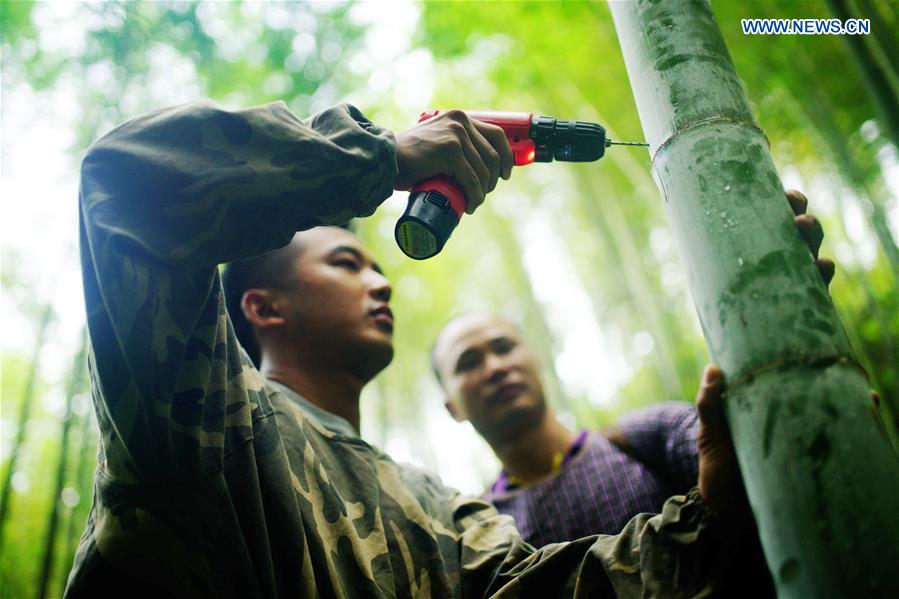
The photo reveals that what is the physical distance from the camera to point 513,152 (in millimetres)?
1446

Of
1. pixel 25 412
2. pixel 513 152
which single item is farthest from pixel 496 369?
pixel 25 412

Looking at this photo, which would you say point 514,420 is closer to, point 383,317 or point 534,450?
point 534,450

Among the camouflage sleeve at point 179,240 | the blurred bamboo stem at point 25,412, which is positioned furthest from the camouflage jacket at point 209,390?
the blurred bamboo stem at point 25,412

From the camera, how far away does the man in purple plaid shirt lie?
6.91ft

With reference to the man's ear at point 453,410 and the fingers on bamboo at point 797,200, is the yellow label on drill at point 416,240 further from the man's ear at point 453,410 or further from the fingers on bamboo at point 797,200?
the man's ear at point 453,410

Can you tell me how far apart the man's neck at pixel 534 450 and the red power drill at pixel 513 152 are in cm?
160

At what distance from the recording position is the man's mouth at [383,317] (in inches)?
75.2

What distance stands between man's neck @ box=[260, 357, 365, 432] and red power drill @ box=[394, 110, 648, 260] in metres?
0.64

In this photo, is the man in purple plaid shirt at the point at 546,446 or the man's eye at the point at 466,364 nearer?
the man in purple plaid shirt at the point at 546,446

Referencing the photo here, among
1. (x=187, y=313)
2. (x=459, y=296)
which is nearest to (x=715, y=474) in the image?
(x=187, y=313)

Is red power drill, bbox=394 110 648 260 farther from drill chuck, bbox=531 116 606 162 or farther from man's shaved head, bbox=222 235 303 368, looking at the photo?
man's shaved head, bbox=222 235 303 368

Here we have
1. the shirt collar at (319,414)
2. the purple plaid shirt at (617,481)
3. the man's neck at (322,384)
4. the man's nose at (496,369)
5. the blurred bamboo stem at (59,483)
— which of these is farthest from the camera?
the blurred bamboo stem at (59,483)

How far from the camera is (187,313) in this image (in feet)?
3.09

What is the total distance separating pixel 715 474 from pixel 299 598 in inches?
31.9
